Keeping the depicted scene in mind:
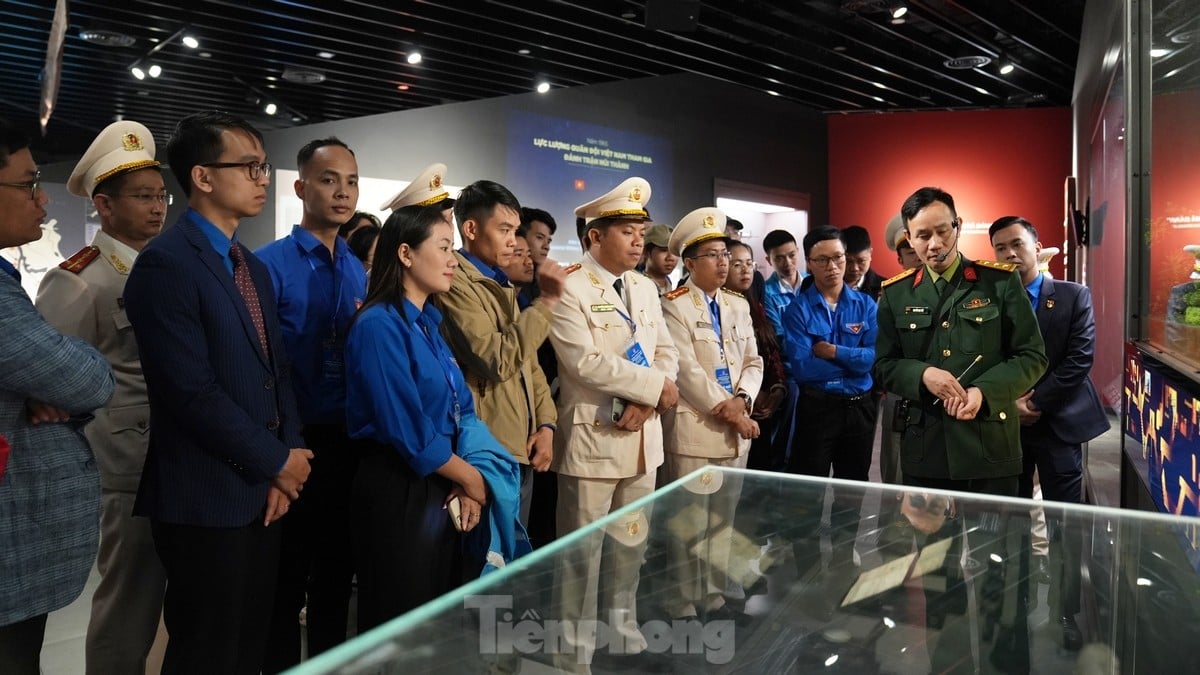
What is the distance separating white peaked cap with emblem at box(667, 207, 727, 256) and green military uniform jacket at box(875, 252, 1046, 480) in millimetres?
1023

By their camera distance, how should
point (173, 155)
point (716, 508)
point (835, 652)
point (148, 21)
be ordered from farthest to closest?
1. point (148, 21)
2. point (173, 155)
3. point (716, 508)
4. point (835, 652)

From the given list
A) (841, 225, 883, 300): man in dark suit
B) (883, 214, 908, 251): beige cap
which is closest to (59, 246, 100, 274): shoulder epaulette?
(841, 225, 883, 300): man in dark suit

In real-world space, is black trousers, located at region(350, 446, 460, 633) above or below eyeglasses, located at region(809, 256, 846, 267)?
below

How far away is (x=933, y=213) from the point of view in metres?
2.59

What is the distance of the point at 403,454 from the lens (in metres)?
1.98

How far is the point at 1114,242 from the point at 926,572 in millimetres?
4377

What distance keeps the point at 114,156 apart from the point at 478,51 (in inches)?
246

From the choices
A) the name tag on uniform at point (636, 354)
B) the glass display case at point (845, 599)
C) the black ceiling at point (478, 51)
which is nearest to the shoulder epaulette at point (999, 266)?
the name tag on uniform at point (636, 354)

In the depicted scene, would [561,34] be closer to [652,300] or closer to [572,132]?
[572,132]

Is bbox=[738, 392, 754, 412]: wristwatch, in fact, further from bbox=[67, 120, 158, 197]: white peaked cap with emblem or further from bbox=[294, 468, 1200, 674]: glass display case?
bbox=[67, 120, 158, 197]: white peaked cap with emblem

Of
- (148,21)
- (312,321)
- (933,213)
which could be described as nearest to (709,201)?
(148,21)

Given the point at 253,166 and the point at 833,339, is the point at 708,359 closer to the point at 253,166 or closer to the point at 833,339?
the point at 833,339

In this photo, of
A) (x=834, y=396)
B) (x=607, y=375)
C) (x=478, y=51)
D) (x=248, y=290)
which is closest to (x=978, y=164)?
(x=478, y=51)

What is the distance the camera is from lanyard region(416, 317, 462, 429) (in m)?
2.11
